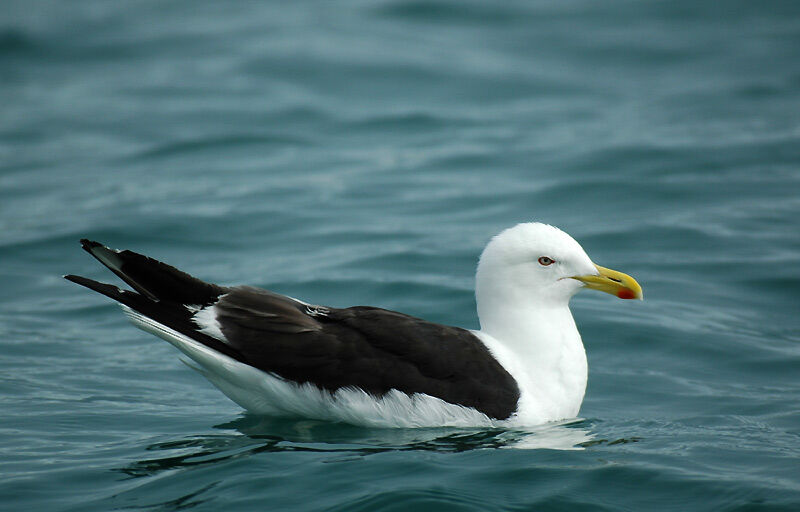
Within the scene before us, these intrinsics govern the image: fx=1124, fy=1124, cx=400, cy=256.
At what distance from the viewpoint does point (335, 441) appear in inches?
273

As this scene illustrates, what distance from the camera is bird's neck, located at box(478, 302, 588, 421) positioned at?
23.9ft

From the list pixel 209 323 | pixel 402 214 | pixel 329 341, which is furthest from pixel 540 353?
pixel 402 214

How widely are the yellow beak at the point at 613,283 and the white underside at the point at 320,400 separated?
1.16m

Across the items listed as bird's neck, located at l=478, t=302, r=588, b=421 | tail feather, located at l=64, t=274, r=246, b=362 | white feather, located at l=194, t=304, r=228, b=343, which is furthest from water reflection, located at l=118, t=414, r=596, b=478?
white feather, located at l=194, t=304, r=228, b=343

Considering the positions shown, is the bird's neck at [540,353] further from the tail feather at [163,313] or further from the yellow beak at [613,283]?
the tail feather at [163,313]

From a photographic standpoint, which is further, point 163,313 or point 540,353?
point 540,353

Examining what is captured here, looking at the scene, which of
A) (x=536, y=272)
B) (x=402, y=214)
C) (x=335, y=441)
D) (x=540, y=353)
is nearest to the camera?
(x=335, y=441)

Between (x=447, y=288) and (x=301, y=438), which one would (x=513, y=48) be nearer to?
(x=447, y=288)

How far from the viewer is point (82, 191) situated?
14.0m

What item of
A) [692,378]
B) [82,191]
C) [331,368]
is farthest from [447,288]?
[82,191]

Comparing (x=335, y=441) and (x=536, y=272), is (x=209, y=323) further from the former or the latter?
(x=536, y=272)

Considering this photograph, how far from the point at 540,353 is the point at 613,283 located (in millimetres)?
718

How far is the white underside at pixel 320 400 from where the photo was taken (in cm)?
696

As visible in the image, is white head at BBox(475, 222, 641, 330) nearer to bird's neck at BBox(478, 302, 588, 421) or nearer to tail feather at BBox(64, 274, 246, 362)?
bird's neck at BBox(478, 302, 588, 421)
